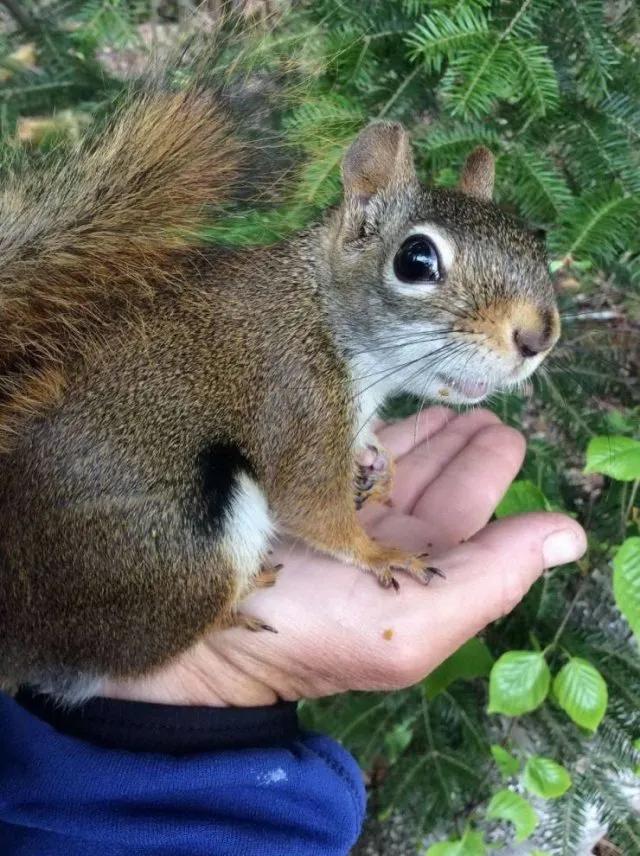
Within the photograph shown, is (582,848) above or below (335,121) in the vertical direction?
below

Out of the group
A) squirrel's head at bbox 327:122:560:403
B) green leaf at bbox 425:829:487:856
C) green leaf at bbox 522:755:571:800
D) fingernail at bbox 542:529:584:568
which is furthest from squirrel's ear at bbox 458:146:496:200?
green leaf at bbox 425:829:487:856

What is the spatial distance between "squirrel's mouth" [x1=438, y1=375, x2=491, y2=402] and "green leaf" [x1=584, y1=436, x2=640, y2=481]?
0.18m

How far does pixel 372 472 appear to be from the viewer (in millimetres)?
1367

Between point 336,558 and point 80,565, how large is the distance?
1.39 feet

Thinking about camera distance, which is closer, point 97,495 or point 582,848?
point 97,495

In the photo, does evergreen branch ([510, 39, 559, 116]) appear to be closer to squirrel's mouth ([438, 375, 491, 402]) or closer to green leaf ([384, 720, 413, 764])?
squirrel's mouth ([438, 375, 491, 402])

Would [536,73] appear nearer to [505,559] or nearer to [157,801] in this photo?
[505,559]

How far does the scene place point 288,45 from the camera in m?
1.10

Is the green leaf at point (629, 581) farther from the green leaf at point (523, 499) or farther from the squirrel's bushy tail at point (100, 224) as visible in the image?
the squirrel's bushy tail at point (100, 224)

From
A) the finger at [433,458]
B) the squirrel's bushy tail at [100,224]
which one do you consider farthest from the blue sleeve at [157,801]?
the finger at [433,458]

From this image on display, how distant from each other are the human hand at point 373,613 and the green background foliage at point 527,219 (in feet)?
0.31

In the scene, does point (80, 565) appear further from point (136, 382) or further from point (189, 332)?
point (189, 332)

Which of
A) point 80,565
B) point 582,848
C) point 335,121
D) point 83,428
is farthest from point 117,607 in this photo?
point 582,848

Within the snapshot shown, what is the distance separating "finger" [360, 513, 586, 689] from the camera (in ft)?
3.51
